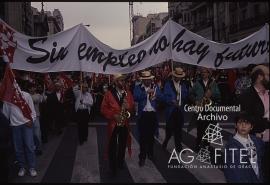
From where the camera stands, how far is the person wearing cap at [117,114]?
26.1 ft

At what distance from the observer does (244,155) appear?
15.8 ft

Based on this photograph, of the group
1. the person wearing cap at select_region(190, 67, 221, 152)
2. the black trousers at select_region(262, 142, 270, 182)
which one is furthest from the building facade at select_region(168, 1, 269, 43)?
the black trousers at select_region(262, 142, 270, 182)

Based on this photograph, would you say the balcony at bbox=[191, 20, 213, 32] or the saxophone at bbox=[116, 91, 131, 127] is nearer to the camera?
the saxophone at bbox=[116, 91, 131, 127]

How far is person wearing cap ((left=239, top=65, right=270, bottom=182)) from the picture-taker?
495cm

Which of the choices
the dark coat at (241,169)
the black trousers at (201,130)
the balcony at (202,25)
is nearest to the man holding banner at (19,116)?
the black trousers at (201,130)

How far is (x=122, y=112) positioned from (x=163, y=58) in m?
1.34

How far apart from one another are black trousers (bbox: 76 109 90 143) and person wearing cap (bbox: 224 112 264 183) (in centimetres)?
694

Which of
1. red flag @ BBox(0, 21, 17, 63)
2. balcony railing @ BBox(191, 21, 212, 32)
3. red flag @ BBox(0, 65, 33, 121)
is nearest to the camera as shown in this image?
red flag @ BBox(0, 21, 17, 63)

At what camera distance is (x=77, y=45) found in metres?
7.15

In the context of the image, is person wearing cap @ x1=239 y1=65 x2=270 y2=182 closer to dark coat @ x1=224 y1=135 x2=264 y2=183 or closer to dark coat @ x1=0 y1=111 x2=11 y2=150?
dark coat @ x1=224 y1=135 x2=264 y2=183

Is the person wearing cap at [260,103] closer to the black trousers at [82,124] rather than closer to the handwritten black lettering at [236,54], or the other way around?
the handwritten black lettering at [236,54]

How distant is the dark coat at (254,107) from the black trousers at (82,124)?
21.9 ft

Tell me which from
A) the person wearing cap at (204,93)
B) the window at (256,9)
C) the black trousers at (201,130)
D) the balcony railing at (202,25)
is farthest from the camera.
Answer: the balcony railing at (202,25)

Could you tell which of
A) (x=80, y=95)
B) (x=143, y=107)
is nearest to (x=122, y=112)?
(x=143, y=107)
